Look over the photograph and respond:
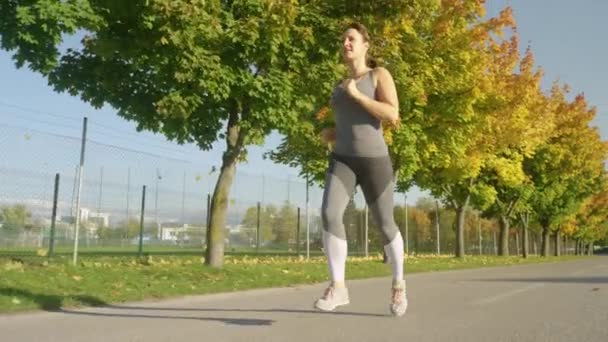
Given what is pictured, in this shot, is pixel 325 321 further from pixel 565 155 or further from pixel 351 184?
pixel 565 155

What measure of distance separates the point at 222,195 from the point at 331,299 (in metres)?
7.43

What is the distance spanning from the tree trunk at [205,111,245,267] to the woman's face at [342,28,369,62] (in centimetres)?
657

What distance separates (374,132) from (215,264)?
23.7ft

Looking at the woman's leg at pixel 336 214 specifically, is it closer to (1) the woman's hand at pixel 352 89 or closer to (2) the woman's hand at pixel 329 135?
(2) the woman's hand at pixel 329 135

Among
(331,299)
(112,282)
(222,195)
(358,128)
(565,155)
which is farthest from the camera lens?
(565,155)

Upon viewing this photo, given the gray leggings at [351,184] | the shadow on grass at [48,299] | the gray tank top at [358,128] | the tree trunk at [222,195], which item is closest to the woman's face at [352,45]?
the gray tank top at [358,128]

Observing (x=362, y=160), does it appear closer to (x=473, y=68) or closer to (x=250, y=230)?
(x=473, y=68)

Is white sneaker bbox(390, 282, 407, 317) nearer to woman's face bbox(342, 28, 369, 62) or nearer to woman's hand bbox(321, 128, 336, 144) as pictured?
woman's hand bbox(321, 128, 336, 144)

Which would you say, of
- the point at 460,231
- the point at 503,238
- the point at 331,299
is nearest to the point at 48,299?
the point at 331,299

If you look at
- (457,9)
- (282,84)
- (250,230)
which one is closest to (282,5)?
(282,84)

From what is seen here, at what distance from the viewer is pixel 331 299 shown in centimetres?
463

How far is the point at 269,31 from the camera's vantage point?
379 inches

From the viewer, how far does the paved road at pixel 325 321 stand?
14.1 feet

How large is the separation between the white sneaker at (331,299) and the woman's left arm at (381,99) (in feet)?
4.49
